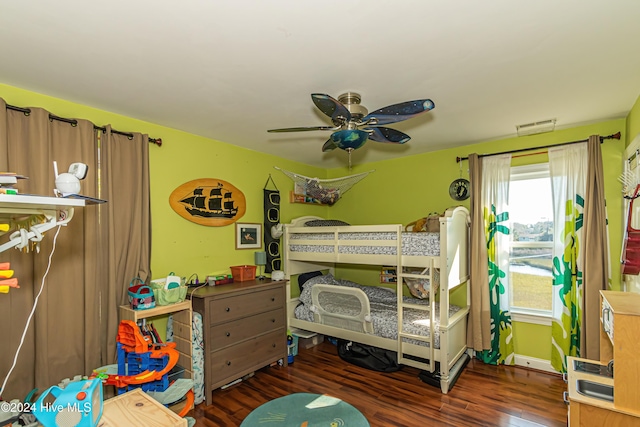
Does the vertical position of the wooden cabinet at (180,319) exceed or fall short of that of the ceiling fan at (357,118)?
it falls short

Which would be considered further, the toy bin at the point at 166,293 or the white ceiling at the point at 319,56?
the toy bin at the point at 166,293

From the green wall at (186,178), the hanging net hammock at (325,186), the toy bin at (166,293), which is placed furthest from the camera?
the hanging net hammock at (325,186)

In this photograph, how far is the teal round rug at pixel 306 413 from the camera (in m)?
2.48

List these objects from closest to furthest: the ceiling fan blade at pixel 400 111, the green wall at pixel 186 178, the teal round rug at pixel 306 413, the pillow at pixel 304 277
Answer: the ceiling fan blade at pixel 400 111 < the teal round rug at pixel 306 413 < the green wall at pixel 186 178 < the pillow at pixel 304 277

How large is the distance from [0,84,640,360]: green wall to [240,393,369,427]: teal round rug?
152cm

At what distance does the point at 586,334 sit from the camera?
295 centimetres

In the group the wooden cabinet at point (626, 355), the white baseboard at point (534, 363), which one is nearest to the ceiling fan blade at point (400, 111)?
the wooden cabinet at point (626, 355)

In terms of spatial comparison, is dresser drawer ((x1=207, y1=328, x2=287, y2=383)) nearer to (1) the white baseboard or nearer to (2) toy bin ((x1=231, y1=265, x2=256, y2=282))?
(2) toy bin ((x1=231, y1=265, x2=256, y2=282))

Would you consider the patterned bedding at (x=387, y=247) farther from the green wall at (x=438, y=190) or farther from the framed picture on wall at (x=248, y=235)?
the green wall at (x=438, y=190)

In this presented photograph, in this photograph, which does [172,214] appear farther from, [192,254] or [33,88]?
[33,88]

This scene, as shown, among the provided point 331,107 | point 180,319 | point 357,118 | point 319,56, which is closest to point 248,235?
point 180,319

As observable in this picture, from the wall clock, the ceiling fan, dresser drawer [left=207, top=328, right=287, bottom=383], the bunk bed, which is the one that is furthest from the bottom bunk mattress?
the ceiling fan

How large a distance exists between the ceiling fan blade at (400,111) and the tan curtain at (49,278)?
2265 mm

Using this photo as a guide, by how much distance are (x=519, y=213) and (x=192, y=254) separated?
365cm
